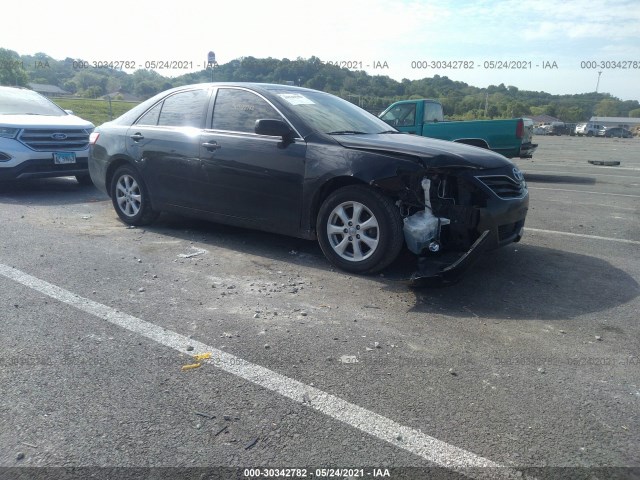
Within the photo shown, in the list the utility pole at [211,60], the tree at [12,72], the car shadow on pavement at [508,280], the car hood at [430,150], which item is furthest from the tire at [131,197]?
the tree at [12,72]

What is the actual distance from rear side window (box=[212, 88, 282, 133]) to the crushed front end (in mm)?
1686

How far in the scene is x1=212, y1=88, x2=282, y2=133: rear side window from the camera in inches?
218

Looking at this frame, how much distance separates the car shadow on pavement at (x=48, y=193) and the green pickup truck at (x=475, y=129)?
21.0ft

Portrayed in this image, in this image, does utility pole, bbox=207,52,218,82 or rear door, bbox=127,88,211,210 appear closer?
rear door, bbox=127,88,211,210

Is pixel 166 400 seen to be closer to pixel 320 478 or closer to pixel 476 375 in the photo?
pixel 320 478

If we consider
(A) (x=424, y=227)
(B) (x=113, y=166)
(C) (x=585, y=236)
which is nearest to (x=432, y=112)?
(C) (x=585, y=236)

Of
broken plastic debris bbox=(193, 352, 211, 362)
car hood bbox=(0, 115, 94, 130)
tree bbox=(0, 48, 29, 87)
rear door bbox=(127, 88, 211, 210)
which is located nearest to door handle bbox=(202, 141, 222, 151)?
rear door bbox=(127, 88, 211, 210)

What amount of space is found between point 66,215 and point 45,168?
72.0 inches

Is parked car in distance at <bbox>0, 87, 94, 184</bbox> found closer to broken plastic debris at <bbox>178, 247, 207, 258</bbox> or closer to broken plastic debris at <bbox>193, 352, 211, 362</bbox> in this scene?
broken plastic debris at <bbox>178, 247, 207, 258</bbox>

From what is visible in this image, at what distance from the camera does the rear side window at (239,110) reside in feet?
18.2

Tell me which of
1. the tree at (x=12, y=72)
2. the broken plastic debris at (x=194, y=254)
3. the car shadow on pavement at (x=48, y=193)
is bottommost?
the car shadow on pavement at (x=48, y=193)

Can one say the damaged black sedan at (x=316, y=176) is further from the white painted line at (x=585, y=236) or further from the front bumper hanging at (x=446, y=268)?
the white painted line at (x=585, y=236)

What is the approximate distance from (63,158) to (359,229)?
609 cm

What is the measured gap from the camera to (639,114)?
11031 centimetres
